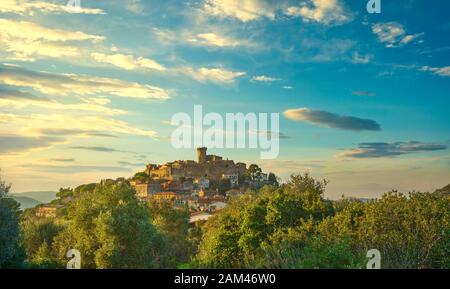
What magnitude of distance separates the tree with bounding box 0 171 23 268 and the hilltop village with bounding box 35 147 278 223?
41841 mm

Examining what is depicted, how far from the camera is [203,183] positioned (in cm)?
8275

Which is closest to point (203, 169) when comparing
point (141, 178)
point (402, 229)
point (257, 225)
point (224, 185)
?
point (224, 185)

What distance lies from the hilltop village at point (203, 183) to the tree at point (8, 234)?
4184 cm

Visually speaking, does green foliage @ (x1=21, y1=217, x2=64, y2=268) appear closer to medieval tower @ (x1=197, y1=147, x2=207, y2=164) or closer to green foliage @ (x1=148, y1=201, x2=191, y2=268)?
green foliage @ (x1=148, y1=201, x2=191, y2=268)

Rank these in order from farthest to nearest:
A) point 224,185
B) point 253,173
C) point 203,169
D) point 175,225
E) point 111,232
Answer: point 224,185, point 203,169, point 253,173, point 175,225, point 111,232

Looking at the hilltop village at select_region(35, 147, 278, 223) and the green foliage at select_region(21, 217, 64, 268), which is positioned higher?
the hilltop village at select_region(35, 147, 278, 223)

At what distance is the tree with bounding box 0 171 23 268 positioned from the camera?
1778 centimetres

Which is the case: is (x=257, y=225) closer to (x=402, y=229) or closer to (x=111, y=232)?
(x=111, y=232)

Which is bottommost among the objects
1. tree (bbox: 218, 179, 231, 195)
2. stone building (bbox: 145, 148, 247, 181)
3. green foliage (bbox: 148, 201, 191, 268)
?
green foliage (bbox: 148, 201, 191, 268)

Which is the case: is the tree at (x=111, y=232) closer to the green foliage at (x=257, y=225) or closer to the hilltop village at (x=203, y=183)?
the green foliage at (x=257, y=225)

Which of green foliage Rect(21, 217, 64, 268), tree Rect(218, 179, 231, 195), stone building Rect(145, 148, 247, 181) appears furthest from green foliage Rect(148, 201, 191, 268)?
tree Rect(218, 179, 231, 195)

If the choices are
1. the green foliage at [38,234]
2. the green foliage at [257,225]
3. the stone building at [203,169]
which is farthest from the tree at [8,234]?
the stone building at [203,169]

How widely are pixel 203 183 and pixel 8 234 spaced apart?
213ft
